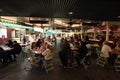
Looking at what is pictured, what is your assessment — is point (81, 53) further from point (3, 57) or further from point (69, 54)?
point (3, 57)

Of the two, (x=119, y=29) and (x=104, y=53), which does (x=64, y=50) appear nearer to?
(x=104, y=53)

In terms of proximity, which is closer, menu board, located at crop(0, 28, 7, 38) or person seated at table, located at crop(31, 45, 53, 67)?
person seated at table, located at crop(31, 45, 53, 67)

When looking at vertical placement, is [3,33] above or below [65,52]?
above

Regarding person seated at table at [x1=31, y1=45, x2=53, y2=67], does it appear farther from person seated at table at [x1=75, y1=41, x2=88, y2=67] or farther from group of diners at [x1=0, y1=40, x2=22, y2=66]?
group of diners at [x1=0, y1=40, x2=22, y2=66]

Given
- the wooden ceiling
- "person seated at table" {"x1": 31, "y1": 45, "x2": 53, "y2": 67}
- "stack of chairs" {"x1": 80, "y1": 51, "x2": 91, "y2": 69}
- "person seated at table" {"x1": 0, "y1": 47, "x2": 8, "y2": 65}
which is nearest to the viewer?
the wooden ceiling

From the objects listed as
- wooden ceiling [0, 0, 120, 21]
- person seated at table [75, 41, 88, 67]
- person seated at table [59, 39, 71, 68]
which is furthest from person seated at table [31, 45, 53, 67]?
wooden ceiling [0, 0, 120, 21]

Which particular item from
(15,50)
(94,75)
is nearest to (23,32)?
(15,50)

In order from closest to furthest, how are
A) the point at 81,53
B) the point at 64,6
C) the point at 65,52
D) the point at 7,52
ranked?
the point at 64,6 < the point at 65,52 < the point at 81,53 < the point at 7,52

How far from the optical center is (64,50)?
23.0 feet

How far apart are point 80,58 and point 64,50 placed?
2.90ft

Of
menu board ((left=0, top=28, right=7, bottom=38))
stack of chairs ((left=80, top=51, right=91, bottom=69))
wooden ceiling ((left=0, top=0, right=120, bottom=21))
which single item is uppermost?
wooden ceiling ((left=0, top=0, right=120, bottom=21))

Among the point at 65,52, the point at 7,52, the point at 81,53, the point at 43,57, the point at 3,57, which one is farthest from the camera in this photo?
the point at 7,52

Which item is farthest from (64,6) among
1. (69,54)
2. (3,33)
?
(3,33)

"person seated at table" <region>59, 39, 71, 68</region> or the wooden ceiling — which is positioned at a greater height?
the wooden ceiling
